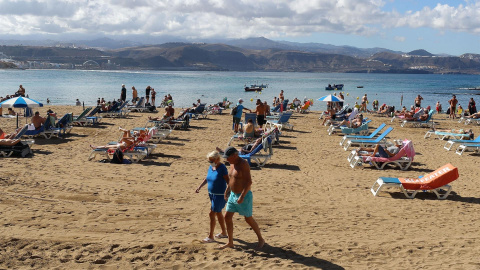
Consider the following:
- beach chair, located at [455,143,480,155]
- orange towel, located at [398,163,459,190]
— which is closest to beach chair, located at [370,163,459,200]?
orange towel, located at [398,163,459,190]

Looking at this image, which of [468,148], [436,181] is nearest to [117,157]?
[436,181]

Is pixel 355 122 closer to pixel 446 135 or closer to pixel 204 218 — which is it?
pixel 446 135

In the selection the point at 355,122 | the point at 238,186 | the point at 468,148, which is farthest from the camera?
the point at 355,122

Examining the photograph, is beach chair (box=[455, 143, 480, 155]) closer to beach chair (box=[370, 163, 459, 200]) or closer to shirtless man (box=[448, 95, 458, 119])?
beach chair (box=[370, 163, 459, 200])

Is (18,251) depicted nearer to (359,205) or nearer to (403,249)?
(403,249)

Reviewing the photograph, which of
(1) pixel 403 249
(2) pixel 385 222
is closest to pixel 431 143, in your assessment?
(2) pixel 385 222

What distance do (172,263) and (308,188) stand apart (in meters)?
4.05

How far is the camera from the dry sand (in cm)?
519

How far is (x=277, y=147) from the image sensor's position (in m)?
13.2

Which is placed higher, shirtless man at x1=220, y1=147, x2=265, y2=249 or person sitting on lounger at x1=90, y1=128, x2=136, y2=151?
shirtless man at x1=220, y1=147, x2=265, y2=249

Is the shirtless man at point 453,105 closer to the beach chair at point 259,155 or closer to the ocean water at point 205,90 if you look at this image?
the ocean water at point 205,90

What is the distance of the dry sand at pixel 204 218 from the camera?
5.19 meters

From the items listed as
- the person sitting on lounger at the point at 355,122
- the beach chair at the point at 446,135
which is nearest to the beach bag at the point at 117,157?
the person sitting on lounger at the point at 355,122

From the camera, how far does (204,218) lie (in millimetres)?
6508
